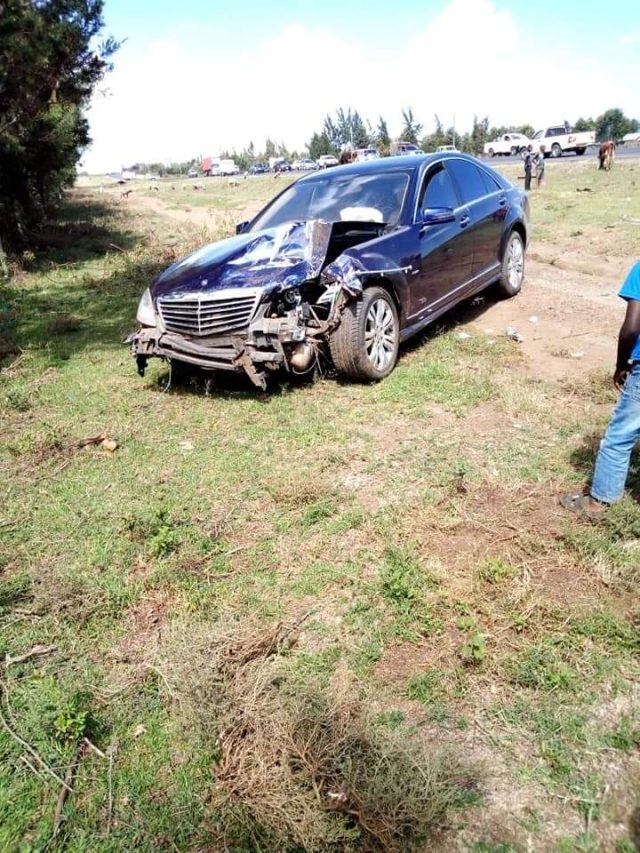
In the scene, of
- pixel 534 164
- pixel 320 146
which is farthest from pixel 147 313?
pixel 320 146

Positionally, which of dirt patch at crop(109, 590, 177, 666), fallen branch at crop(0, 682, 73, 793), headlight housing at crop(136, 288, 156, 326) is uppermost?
headlight housing at crop(136, 288, 156, 326)

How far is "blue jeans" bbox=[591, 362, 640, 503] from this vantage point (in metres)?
2.99

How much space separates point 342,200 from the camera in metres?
6.07

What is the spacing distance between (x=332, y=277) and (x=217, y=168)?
3198 inches

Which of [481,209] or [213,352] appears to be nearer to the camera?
[213,352]

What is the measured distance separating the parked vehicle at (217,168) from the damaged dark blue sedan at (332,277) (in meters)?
75.0

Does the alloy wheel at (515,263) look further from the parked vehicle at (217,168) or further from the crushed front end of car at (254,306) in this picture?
the parked vehicle at (217,168)

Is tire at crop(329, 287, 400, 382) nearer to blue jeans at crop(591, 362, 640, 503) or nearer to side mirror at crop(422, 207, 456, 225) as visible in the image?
side mirror at crop(422, 207, 456, 225)

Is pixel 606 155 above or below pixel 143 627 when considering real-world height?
above

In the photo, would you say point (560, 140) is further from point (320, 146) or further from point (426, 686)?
point (320, 146)

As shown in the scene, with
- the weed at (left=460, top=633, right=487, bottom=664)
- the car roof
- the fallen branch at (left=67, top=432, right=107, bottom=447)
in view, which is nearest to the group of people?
the car roof

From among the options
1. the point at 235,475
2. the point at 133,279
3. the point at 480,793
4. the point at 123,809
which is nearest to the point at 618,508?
the point at 480,793

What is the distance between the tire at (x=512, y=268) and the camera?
741 cm

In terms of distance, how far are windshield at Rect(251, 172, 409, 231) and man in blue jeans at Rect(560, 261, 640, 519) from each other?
3096mm
